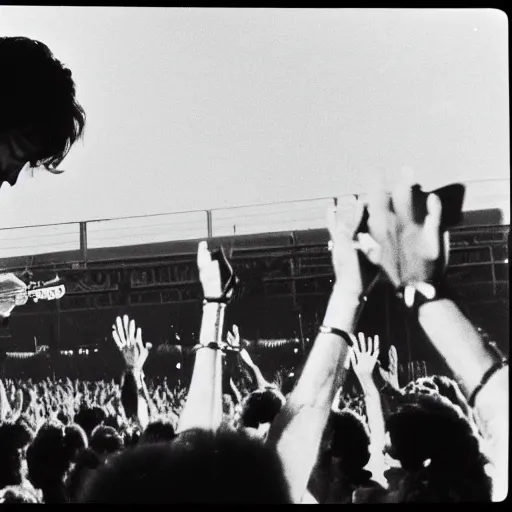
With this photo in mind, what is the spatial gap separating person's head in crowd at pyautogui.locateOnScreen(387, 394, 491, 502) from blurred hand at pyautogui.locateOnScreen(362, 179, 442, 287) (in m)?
0.45

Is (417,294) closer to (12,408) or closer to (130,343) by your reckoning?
(130,343)

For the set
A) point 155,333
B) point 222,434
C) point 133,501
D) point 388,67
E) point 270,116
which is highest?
point 388,67

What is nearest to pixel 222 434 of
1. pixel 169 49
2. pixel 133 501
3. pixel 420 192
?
pixel 133 501

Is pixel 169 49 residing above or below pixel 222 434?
above

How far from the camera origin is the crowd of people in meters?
2.54

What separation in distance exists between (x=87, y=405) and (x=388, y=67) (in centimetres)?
164

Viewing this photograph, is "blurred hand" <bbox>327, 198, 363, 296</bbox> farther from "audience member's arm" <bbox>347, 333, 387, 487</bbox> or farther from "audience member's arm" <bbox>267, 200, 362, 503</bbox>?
"audience member's arm" <bbox>347, 333, 387, 487</bbox>

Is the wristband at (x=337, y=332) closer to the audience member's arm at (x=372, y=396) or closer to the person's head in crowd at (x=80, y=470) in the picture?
the audience member's arm at (x=372, y=396)

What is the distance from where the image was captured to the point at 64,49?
265 cm

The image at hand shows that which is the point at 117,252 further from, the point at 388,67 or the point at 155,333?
the point at 388,67

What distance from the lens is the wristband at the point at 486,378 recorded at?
255cm

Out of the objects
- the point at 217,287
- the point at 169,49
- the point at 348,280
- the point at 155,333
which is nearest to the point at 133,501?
the point at 155,333

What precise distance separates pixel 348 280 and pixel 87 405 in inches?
41.0

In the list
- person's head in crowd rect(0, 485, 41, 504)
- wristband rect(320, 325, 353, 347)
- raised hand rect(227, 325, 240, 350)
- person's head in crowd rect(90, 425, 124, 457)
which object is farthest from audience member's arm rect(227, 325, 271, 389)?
person's head in crowd rect(0, 485, 41, 504)
